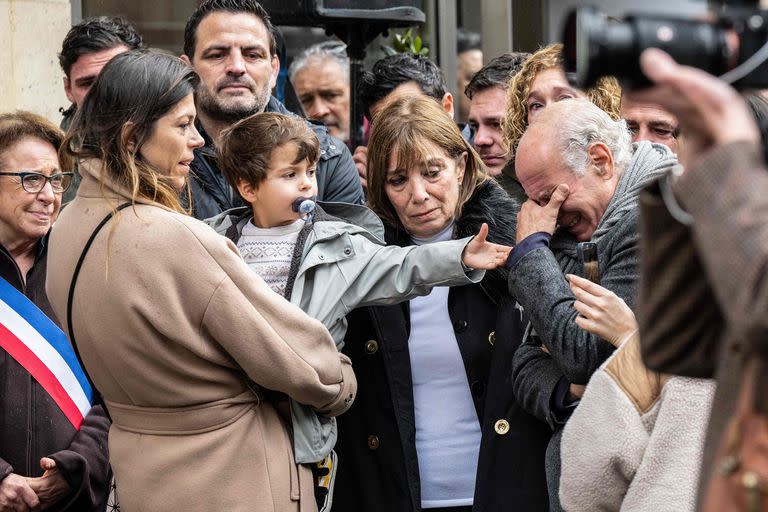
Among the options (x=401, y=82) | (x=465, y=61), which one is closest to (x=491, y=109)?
(x=401, y=82)

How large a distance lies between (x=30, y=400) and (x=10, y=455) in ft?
0.59

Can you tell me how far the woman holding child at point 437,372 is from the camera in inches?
147

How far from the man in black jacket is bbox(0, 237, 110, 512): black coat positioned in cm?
83

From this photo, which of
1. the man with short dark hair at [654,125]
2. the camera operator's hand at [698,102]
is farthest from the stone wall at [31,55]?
the camera operator's hand at [698,102]

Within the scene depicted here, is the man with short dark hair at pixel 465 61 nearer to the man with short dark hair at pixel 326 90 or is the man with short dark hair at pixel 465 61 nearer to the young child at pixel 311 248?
the man with short dark hair at pixel 326 90

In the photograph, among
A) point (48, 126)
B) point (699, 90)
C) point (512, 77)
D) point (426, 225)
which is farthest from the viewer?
point (512, 77)

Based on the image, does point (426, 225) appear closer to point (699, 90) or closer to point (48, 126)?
point (48, 126)

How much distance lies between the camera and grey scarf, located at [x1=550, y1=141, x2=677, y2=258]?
3.44 meters

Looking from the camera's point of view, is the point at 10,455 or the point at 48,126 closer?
the point at 10,455

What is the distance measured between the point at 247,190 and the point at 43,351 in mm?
835

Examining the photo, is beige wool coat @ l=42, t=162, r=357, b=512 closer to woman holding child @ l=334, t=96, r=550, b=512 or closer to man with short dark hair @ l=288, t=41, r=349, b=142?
woman holding child @ l=334, t=96, r=550, b=512

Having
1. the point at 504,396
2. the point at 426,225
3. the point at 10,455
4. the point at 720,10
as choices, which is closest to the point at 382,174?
Answer: the point at 426,225

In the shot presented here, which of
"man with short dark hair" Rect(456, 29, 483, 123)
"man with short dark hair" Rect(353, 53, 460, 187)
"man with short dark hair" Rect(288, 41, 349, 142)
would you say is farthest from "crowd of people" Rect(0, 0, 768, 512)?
"man with short dark hair" Rect(456, 29, 483, 123)

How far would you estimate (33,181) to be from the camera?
4.16m
